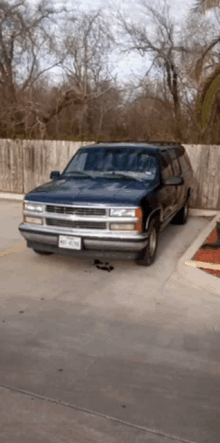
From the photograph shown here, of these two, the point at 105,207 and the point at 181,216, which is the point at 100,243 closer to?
the point at 105,207

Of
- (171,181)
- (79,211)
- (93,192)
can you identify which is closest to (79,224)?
(79,211)

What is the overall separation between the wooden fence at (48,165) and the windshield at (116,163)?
4.55 meters

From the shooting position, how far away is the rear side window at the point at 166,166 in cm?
710

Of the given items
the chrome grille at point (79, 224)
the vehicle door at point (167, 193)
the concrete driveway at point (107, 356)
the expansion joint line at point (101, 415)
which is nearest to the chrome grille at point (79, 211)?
the chrome grille at point (79, 224)

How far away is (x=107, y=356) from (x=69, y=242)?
7.58 feet

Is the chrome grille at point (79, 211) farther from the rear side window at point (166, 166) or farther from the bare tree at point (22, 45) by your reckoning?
the bare tree at point (22, 45)

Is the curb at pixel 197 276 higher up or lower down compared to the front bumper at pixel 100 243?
lower down

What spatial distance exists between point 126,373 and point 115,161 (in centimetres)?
425

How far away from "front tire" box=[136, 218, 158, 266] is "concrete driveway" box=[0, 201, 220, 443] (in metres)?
0.16

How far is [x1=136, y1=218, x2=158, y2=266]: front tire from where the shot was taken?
19.9ft

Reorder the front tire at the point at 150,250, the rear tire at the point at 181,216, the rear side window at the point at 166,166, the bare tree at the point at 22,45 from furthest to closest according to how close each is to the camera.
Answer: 1. the bare tree at the point at 22,45
2. the rear tire at the point at 181,216
3. the rear side window at the point at 166,166
4. the front tire at the point at 150,250

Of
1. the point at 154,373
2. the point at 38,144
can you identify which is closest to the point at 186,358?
the point at 154,373

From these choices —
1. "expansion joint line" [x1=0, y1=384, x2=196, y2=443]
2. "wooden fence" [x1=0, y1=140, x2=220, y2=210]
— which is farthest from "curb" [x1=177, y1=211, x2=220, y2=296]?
→ "wooden fence" [x1=0, y1=140, x2=220, y2=210]

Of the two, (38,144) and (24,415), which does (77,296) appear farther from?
(38,144)
